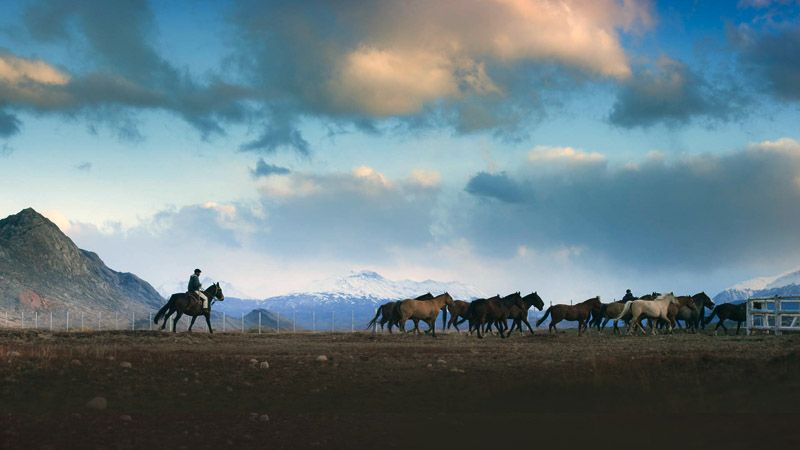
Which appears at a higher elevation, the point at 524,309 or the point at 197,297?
the point at 197,297

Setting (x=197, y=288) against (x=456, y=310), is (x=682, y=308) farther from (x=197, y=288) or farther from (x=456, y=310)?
(x=197, y=288)

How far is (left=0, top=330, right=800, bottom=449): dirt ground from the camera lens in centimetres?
1717

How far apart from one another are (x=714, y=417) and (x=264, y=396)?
10.1 meters

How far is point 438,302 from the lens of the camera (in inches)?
2435

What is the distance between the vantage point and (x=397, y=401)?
71.9 ft

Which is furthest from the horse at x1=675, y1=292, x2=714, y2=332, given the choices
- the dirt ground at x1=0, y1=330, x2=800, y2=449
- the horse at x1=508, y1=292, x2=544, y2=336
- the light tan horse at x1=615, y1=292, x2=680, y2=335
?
the dirt ground at x1=0, y1=330, x2=800, y2=449

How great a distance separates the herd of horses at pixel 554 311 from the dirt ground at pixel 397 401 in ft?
81.9

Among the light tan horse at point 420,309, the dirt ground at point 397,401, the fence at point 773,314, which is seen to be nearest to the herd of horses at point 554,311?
the light tan horse at point 420,309

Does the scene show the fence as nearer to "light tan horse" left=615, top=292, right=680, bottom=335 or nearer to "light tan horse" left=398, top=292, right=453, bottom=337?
"light tan horse" left=615, top=292, right=680, bottom=335

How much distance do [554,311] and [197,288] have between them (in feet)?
80.0

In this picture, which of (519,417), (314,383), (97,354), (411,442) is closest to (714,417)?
(519,417)

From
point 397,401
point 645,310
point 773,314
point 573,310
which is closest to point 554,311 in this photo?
point 573,310

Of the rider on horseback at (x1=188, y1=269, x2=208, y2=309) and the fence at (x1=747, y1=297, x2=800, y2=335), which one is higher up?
the rider on horseback at (x1=188, y1=269, x2=208, y2=309)

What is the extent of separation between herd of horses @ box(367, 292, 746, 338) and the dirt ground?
2498 centimetres
